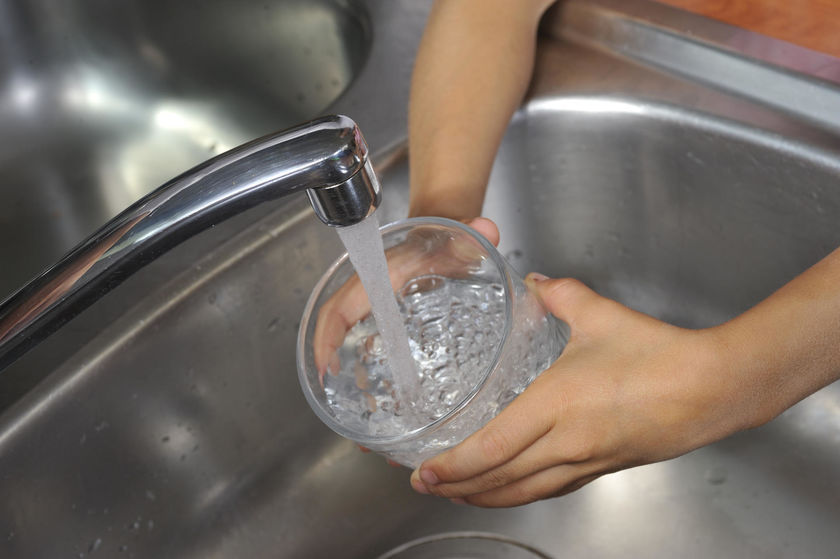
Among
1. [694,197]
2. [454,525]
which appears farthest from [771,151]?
[454,525]

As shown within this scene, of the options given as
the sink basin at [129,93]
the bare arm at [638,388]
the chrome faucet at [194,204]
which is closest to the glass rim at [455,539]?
the bare arm at [638,388]

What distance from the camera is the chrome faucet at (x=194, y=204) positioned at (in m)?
0.33

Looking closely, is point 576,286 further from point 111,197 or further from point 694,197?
point 111,197

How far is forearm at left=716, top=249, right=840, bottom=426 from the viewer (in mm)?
462

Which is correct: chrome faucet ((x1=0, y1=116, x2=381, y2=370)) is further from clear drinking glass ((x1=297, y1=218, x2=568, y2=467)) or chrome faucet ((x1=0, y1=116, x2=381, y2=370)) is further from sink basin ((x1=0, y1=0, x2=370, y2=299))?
sink basin ((x1=0, y1=0, x2=370, y2=299))

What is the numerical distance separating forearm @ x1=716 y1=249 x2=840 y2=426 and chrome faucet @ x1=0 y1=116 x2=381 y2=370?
0.77 feet

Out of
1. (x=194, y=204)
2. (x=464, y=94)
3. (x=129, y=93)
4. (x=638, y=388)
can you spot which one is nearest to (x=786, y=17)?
(x=464, y=94)

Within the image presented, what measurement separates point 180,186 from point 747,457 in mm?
514

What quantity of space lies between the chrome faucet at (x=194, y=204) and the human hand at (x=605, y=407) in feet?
0.50

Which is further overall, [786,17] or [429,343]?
[786,17]

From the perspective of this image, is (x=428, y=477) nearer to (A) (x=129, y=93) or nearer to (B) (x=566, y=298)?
(B) (x=566, y=298)

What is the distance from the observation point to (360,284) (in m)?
0.49

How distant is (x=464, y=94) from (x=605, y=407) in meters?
0.31

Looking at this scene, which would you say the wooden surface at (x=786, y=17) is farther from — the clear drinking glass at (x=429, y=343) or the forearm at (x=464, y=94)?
the clear drinking glass at (x=429, y=343)
